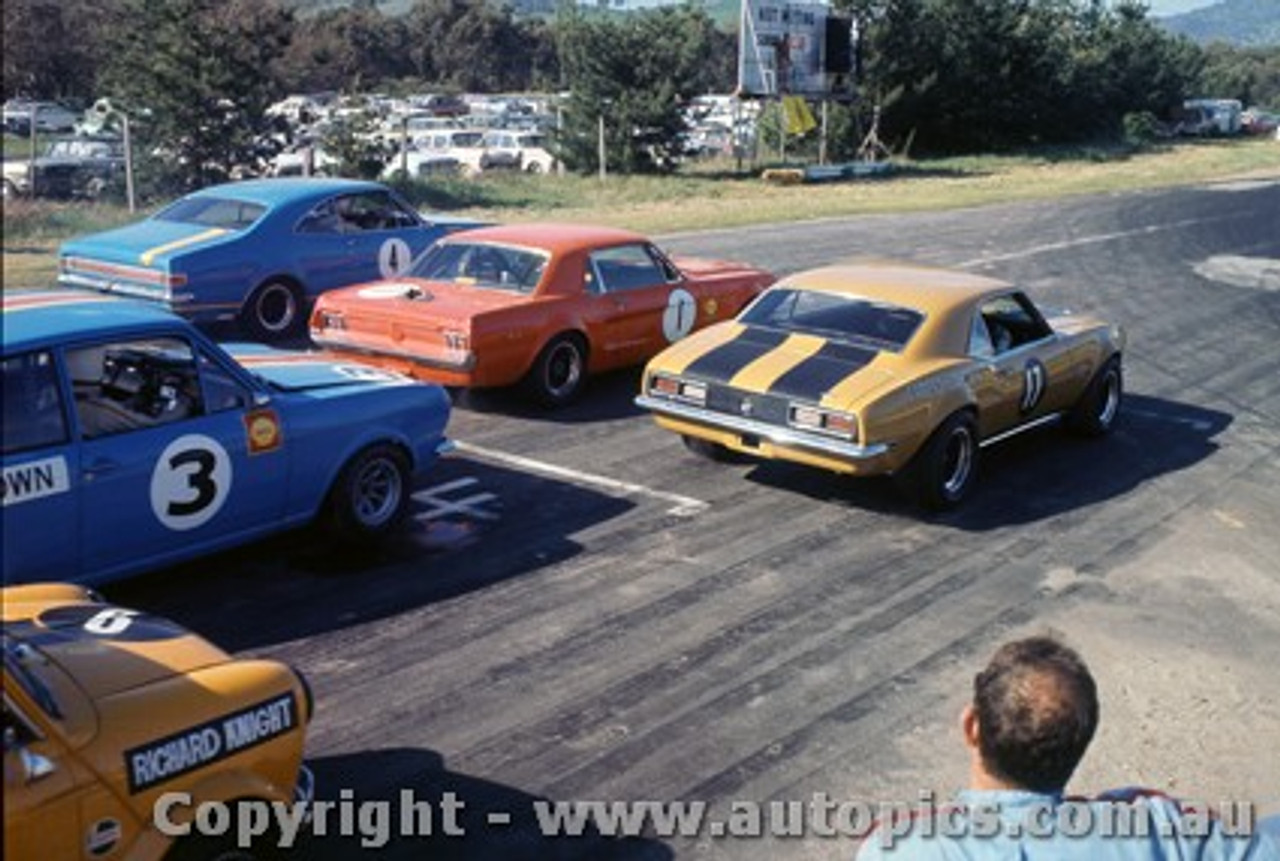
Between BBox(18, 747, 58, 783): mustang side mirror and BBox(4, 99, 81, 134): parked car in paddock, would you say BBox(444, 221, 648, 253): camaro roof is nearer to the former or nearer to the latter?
BBox(4, 99, 81, 134): parked car in paddock

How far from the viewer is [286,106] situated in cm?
2662

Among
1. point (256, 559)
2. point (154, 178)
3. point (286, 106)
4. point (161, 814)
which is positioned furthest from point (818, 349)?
point (286, 106)

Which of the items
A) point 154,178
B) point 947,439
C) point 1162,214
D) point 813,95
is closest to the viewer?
point 947,439

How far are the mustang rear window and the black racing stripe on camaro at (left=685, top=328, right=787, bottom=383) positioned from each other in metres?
5.15

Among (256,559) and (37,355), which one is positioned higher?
(37,355)

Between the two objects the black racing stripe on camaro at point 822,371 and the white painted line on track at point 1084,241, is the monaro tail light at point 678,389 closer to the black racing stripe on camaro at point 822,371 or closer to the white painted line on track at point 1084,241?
the black racing stripe on camaro at point 822,371

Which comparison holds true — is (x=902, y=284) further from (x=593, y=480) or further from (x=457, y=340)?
(x=457, y=340)

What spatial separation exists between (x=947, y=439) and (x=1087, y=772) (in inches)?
129

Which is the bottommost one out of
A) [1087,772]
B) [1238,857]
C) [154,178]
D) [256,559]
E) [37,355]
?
[1087,772]

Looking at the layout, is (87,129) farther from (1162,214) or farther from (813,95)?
(813,95)

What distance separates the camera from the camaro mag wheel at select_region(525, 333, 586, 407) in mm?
10234

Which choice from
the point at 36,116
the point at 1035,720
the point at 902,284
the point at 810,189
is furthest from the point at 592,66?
the point at 1035,720

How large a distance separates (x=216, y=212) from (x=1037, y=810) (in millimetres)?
10720

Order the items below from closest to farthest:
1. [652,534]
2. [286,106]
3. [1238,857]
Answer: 1. [1238,857]
2. [652,534]
3. [286,106]
